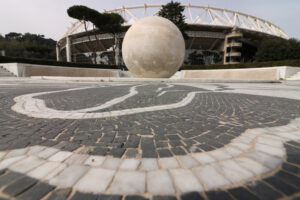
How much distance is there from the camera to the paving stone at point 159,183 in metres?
1.28

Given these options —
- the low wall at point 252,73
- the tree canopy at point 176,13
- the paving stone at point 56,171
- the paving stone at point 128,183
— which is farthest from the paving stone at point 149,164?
the tree canopy at point 176,13

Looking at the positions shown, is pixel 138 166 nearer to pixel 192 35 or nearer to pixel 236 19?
pixel 192 35

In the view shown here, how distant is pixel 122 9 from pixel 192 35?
32.5 m

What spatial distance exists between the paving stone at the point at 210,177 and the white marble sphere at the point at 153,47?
1471 centimetres

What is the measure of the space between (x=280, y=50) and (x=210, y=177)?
37.3 meters

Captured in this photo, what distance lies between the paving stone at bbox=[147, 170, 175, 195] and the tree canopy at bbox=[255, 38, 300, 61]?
3646 centimetres

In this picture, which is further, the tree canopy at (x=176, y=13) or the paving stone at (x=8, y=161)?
the tree canopy at (x=176, y=13)

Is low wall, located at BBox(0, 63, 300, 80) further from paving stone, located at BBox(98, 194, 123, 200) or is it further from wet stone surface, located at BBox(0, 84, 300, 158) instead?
paving stone, located at BBox(98, 194, 123, 200)

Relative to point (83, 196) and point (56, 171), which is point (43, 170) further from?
point (83, 196)

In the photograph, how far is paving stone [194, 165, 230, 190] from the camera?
135 centimetres

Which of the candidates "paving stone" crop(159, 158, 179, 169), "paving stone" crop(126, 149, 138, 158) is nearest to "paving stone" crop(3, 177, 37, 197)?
"paving stone" crop(126, 149, 138, 158)

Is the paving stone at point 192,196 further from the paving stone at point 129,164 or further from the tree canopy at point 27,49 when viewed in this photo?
the tree canopy at point 27,49

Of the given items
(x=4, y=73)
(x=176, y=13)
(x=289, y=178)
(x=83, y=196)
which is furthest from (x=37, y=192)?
(x=176, y=13)

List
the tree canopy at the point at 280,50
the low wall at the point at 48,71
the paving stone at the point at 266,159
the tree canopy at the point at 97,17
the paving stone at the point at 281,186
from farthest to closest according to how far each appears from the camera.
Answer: the tree canopy at the point at 97,17 → the tree canopy at the point at 280,50 → the low wall at the point at 48,71 → the paving stone at the point at 266,159 → the paving stone at the point at 281,186
